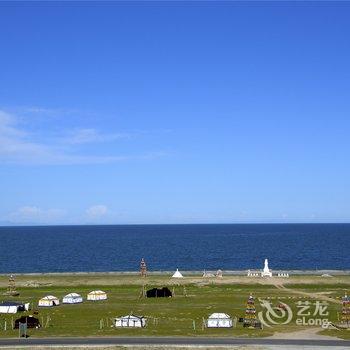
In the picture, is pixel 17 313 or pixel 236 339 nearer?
pixel 236 339

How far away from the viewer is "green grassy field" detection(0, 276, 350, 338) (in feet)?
209

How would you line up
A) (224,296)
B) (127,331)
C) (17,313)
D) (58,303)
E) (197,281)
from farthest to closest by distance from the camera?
(197,281) → (224,296) → (58,303) → (17,313) → (127,331)

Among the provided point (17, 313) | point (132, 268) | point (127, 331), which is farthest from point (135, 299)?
point (132, 268)

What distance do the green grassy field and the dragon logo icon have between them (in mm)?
788

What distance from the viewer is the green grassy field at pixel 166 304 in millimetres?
63812

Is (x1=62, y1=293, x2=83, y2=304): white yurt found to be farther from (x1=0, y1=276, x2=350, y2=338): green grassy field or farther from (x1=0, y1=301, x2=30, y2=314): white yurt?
(x1=0, y1=301, x2=30, y2=314): white yurt

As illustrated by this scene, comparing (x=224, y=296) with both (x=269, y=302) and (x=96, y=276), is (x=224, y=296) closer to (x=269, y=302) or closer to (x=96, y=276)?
(x=269, y=302)

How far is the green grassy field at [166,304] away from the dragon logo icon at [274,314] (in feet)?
2.59

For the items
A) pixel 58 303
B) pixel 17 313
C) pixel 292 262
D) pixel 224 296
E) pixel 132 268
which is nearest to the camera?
pixel 17 313

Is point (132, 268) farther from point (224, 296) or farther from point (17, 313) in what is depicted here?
point (17, 313)

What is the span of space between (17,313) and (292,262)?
12598 centimetres

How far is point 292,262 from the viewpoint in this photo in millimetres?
189375

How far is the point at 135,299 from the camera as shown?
3561 inches

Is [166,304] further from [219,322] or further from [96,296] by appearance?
[219,322]
